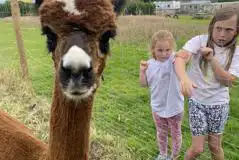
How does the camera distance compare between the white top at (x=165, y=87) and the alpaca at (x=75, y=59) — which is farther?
the white top at (x=165, y=87)

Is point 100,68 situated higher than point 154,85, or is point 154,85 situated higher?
point 100,68

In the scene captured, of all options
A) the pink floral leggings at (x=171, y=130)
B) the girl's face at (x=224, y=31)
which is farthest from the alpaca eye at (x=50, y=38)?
the pink floral leggings at (x=171, y=130)

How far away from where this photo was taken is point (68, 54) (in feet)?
6.85

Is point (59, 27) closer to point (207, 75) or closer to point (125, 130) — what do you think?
point (207, 75)

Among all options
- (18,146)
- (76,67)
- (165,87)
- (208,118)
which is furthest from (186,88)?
(18,146)

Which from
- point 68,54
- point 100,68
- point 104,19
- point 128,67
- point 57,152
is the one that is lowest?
point 128,67

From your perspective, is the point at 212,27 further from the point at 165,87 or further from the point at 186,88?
the point at 186,88

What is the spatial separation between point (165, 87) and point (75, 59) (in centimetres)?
202

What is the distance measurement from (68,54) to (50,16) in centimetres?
38

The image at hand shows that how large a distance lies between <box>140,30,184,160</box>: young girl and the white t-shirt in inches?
11.5

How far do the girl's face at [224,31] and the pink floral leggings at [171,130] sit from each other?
976 millimetres

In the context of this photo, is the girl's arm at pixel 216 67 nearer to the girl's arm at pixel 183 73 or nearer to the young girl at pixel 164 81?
the girl's arm at pixel 183 73

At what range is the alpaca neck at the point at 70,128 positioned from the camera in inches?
98.3

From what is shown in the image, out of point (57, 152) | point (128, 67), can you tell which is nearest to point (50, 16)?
point (57, 152)
